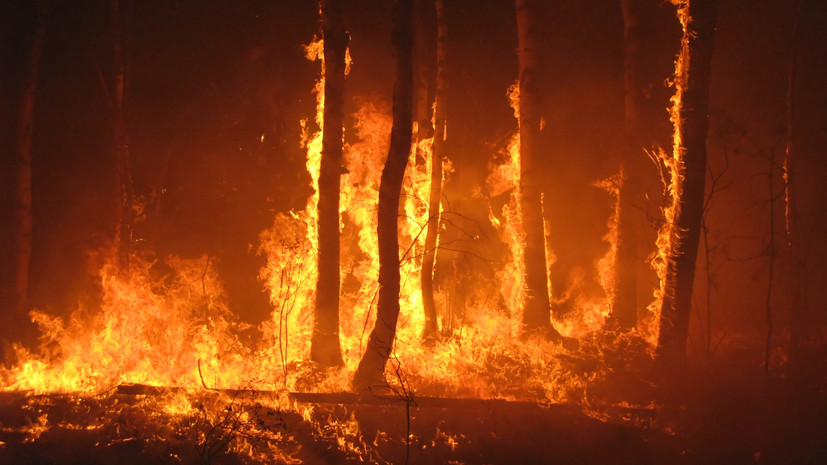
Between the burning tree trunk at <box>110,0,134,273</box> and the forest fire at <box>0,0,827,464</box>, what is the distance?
4.2 inches

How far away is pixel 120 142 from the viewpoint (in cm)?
1306

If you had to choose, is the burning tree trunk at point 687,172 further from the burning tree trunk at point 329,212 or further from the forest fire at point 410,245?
the burning tree trunk at point 329,212

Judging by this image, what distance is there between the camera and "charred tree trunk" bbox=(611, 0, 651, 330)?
35.8 feet

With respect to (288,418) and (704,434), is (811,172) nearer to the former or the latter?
(704,434)

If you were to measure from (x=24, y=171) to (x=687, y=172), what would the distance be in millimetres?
13326

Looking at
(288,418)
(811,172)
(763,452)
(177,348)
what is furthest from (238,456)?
(811,172)

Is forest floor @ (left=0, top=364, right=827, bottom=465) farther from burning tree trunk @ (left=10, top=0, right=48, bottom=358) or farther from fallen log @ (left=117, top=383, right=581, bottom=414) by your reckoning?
burning tree trunk @ (left=10, top=0, right=48, bottom=358)

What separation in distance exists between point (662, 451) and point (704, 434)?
0.69 m

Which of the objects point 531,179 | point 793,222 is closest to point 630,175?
point 531,179

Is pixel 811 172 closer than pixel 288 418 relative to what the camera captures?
No

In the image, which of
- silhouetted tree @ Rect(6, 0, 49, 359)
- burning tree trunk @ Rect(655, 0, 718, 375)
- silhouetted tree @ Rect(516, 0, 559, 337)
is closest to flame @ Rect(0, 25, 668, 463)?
silhouetted tree @ Rect(516, 0, 559, 337)

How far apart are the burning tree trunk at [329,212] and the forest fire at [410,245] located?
5 centimetres

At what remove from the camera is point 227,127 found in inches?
599

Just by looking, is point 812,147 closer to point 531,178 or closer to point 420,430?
point 531,178
